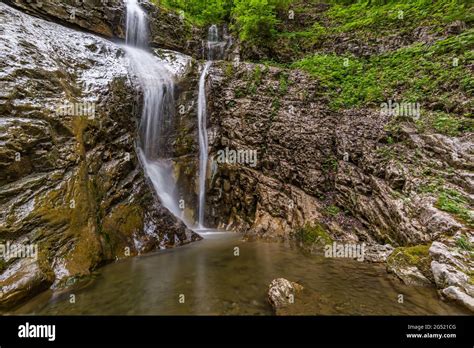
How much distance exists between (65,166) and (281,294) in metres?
5.67

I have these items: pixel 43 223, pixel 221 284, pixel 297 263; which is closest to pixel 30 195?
pixel 43 223

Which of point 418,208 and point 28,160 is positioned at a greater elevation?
point 28,160

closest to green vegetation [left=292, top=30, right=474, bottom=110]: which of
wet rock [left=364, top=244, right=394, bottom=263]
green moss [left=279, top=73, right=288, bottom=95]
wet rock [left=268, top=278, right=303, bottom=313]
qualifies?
green moss [left=279, top=73, right=288, bottom=95]

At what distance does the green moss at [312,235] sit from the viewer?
7.54 meters

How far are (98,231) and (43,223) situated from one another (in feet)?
4.00

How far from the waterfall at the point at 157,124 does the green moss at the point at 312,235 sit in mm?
4582

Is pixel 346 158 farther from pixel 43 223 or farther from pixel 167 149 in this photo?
pixel 43 223

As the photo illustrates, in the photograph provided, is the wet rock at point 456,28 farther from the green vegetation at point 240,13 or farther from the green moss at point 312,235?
the green moss at point 312,235

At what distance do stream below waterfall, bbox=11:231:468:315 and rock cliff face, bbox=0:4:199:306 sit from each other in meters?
0.65

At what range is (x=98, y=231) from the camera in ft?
21.6

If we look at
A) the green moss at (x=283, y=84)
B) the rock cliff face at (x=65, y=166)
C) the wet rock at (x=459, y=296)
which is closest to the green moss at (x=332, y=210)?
the wet rock at (x=459, y=296)

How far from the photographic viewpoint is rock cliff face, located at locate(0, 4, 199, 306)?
17.9 feet

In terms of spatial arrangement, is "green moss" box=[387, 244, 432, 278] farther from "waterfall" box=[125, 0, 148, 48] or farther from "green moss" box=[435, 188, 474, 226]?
"waterfall" box=[125, 0, 148, 48]
